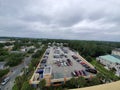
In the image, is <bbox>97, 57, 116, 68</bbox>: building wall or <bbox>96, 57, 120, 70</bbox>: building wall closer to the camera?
<bbox>96, 57, 120, 70</bbox>: building wall

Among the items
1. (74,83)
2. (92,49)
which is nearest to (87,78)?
(74,83)

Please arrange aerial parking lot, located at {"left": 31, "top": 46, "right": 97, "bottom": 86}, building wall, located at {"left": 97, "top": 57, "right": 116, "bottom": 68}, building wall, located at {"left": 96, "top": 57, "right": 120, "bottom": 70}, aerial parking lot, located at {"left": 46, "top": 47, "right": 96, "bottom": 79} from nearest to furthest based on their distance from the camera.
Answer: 1. aerial parking lot, located at {"left": 31, "top": 46, "right": 97, "bottom": 86}
2. aerial parking lot, located at {"left": 46, "top": 47, "right": 96, "bottom": 79}
3. building wall, located at {"left": 96, "top": 57, "right": 120, "bottom": 70}
4. building wall, located at {"left": 97, "top": 57, "right": 116, "bottom": 68}

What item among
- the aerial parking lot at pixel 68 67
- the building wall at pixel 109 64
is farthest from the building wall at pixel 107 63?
the aerial parking lot at pixel 68 67

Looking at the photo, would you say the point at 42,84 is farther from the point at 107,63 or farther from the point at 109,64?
the point at 107,63

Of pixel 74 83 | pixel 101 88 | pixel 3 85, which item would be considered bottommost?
pixel 3 85

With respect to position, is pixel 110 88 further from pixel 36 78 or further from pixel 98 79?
pixel 36 78

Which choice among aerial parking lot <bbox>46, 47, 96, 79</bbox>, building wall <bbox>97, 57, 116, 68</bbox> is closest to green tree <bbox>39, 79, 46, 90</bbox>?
aerial parking lot <bbox>46, 47, 96, 79</bbox>

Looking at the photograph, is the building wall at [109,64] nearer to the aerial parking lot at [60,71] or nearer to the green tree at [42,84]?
the aerial parking lot at [60,71]

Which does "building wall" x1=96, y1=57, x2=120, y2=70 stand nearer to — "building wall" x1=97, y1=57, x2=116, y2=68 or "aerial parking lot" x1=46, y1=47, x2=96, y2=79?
"building wall" x1=97, y1=57, x2=116, y2=68

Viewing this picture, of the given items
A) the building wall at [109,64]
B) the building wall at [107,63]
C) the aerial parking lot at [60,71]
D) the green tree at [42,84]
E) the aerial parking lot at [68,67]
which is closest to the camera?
the green tree at [42,84]

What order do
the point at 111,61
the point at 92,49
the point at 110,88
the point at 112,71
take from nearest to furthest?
the point at 110,88, the point at 112,71, the point at 111,61, the point at 92,49

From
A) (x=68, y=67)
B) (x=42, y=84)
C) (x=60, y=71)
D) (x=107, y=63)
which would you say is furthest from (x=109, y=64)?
(x=42, y=84)
